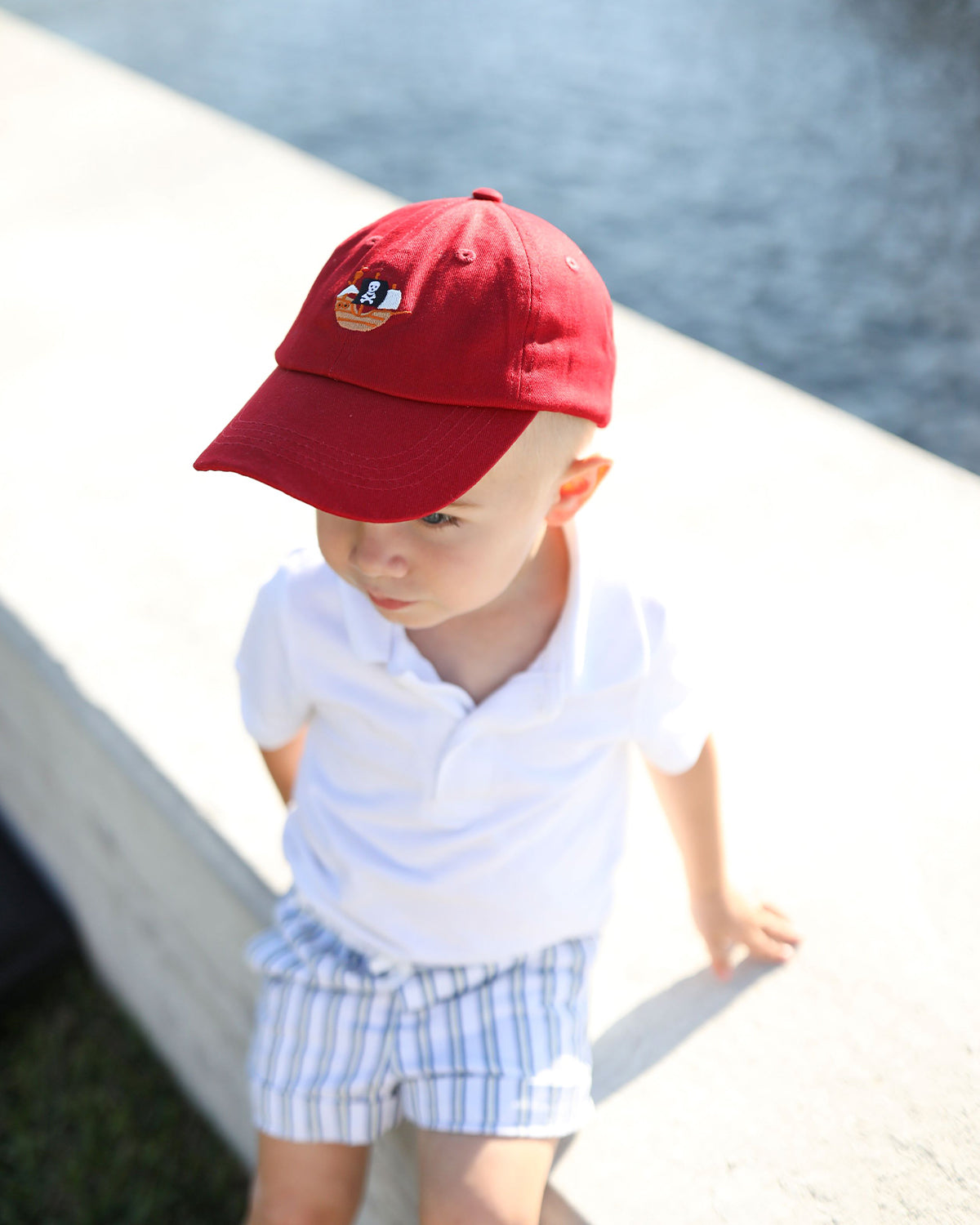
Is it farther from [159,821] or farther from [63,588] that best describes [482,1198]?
[63,588]

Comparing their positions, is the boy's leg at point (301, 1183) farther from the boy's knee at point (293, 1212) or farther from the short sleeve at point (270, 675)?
the short sleeve at point (270, 675)

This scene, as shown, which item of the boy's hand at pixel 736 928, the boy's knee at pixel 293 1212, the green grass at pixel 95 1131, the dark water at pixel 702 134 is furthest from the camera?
the dark water at pixel 702 134

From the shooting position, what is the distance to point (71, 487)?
85.3 inches

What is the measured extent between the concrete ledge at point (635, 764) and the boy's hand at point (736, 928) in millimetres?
32

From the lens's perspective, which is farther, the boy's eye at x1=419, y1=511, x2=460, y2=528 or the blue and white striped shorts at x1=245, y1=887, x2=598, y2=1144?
the blue and white striped shorts at x1=245, y1=887, x2=598, y2=1144

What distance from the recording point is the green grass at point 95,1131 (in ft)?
6.21

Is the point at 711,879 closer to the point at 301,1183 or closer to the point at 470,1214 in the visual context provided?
the point at 470,1214

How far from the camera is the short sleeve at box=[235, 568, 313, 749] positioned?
1.23 m

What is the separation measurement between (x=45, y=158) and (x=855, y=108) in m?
2.76

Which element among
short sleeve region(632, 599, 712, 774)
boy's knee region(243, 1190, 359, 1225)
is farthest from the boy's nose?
boy's knee region(243, 1190, 359, 1225)

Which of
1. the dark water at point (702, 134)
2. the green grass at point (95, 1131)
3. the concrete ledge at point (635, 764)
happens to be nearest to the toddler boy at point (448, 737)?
the concrete ledge at point (635, 764)

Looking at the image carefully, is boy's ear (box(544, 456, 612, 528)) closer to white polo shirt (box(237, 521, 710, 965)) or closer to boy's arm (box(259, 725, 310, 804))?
white polo shirt (box(237, 521, 710, 965))

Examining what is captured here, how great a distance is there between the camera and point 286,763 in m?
1.41

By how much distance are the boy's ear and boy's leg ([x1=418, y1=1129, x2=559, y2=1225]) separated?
0.61 meters
